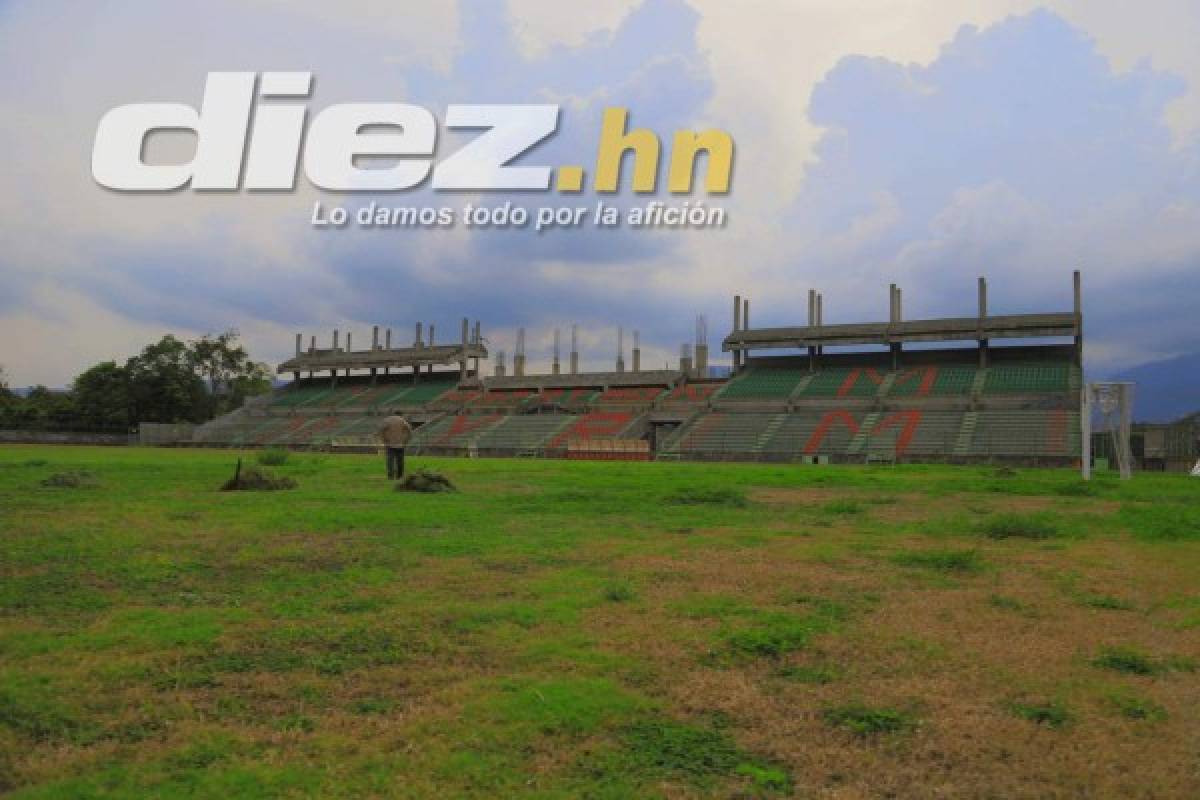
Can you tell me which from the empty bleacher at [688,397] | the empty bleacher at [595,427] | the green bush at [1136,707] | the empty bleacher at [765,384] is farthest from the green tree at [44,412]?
the green bush at [1136,707]

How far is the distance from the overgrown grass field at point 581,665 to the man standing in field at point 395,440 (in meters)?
9.27

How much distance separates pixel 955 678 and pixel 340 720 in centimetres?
359

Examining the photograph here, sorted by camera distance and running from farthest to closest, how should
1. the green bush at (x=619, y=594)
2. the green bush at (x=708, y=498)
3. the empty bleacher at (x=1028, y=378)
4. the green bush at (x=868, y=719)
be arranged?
the empty bleacher at (x=1028, y=378), the green bush at (x=708, y=498), the green bush at (x=619, y=594), the green bush at (x=868, y=719)

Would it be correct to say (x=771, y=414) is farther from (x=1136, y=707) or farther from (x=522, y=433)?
(x=1136, y=707)

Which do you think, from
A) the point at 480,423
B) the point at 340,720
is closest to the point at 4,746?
the point at 340,720

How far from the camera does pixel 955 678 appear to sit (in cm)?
492

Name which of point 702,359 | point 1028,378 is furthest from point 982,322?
point 702,359

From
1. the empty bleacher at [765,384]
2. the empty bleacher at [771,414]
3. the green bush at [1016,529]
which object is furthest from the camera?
the empty bleacher at [765,384]

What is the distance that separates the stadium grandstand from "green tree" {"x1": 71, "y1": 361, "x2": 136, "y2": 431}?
12687 millimetres

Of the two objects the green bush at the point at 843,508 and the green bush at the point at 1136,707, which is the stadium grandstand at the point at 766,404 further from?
the green bush at the point at 1136,707

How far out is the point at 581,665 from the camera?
495 centimetres

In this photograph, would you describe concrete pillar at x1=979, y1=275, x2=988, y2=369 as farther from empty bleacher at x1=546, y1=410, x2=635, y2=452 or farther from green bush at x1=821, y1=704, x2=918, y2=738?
green bush at x1=821, y1=704, x2=918, y2=738

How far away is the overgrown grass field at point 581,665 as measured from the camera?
3.58 m

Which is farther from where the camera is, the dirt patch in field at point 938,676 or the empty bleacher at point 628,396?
the empty bleacher at point 628,396
